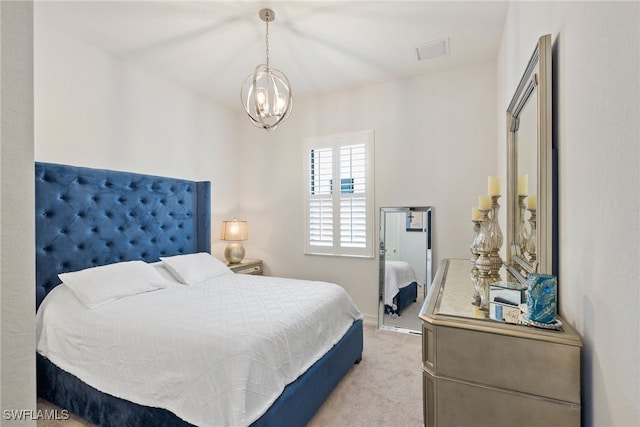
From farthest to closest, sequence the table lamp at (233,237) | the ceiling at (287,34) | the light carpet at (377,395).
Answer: the table lamp at (233,237) < the ceiling at (287,34) < the light carpet at (377,395)

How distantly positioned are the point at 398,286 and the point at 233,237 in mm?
2130

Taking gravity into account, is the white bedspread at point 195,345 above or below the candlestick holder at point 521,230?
below

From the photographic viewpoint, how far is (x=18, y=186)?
0.53 m

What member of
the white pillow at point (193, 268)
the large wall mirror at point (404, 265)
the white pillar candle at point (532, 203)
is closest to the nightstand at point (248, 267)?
the white pillow at point (193, 268)

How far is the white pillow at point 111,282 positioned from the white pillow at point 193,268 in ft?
0.65

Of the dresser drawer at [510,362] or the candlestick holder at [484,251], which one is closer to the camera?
the dresser drawer at [510,362]

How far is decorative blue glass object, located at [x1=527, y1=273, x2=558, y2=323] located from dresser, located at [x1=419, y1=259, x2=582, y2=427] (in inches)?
1.9

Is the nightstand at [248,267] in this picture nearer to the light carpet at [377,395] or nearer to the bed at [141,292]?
the bed at [141,292]

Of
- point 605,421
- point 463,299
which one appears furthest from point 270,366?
point 605,421


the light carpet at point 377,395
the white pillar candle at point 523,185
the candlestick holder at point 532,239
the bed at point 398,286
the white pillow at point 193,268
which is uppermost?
the white pillar candle at point 523,185

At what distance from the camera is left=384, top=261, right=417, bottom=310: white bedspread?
11.3ft

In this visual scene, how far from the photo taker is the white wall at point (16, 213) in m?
0.51

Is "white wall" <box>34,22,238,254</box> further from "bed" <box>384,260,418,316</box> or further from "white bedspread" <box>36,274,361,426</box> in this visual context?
"bed" <box>384,260,418,316</box>

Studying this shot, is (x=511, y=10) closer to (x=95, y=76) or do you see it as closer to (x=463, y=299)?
(x=463, y=299)
